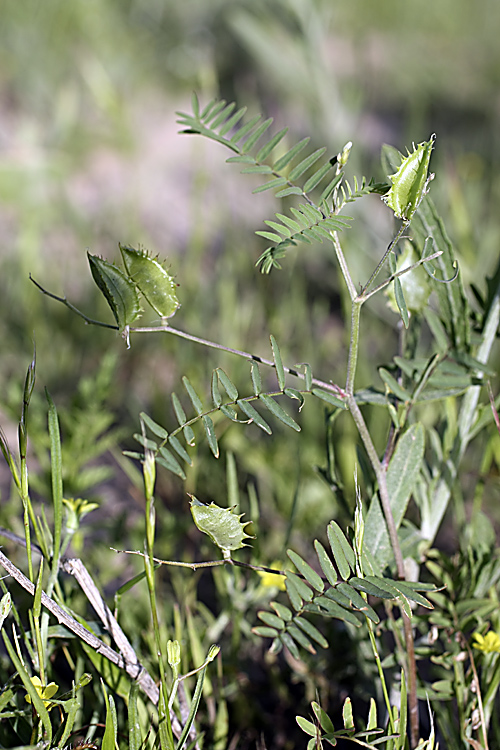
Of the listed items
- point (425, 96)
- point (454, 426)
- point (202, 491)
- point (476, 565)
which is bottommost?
point (202, 491)

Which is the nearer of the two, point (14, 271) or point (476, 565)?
point (476, 565)

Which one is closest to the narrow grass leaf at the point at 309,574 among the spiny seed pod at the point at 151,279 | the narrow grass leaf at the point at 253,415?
the narrow grass leaf at the point at 253,415

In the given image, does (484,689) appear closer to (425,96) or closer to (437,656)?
(437,656)

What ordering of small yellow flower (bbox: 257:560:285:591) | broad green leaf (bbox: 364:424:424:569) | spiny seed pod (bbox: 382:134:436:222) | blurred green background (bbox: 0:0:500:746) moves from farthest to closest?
blurred green background (bbox: 0:0:500:746)
small yellow flower (bbox: 257:560:285:591)
broad green leaf (bbox: 364:424:424:569)
spiny seed pod (bbox: 382:134:436:222)

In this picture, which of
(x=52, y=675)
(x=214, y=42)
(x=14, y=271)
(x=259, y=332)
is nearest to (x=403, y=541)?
(x=52, y=675)

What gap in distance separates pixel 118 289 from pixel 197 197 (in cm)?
92

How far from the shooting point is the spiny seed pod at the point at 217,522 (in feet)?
1.40

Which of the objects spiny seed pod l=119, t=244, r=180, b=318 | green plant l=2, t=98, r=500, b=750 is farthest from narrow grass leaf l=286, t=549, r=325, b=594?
spiny seed pod l=119, t=244, r=180, b=318

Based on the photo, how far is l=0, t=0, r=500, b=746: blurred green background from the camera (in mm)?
1038

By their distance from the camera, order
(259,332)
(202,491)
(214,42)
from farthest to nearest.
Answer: (214,42), (259,332), (202,491)

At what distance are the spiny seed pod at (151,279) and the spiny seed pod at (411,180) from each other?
16 cm

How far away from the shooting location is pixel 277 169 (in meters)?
0.52

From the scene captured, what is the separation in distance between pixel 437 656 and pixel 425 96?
2.17 m

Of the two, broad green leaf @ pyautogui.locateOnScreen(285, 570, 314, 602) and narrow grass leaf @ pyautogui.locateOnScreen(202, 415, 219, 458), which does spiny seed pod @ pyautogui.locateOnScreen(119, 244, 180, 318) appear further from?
broad green leaf @ pyautogui.locateOnScreen(285, 570, 314, 602)
